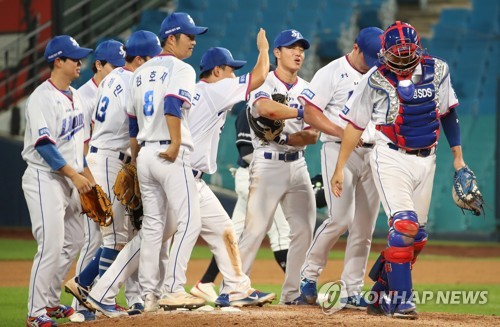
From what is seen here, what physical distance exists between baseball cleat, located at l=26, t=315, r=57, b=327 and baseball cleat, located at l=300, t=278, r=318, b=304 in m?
1.99

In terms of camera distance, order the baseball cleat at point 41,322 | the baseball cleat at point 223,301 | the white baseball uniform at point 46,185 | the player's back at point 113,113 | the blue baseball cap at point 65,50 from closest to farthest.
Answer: the baseball cleat at point 41,322
the white baseball uniform at point 46,185
the blue baseball cap at point 65,50
the baseball cleat at point 223,301
the player's back at point 113,113

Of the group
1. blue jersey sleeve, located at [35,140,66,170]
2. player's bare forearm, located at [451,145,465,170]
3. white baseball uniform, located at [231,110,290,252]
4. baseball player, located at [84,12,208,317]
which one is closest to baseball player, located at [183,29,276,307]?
baseball player, located at [84,12,208,317]

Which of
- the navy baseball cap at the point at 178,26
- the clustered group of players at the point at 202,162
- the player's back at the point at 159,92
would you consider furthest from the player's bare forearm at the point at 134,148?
the navy baseball cap at the point at 178,26

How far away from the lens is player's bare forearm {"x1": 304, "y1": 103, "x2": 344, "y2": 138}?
23.1 feet

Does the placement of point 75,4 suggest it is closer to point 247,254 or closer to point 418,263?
point 418,263

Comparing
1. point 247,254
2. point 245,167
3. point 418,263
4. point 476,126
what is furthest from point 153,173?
point 476,126

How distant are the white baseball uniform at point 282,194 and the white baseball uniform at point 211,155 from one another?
584 millimetres

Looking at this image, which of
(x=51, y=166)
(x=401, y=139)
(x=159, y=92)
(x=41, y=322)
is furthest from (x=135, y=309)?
(x=401, y=139)

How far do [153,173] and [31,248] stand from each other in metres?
8.32

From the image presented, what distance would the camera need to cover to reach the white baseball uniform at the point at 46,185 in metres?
6.41

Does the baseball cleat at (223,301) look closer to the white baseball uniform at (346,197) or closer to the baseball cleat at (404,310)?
the white baseball uniform at (346,197)

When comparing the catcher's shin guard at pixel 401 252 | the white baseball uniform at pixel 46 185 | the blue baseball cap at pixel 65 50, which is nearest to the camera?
the catcher's shin guard at pixel 401 252

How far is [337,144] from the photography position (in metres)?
7.33

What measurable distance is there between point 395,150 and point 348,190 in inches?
32.6
